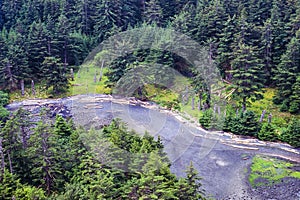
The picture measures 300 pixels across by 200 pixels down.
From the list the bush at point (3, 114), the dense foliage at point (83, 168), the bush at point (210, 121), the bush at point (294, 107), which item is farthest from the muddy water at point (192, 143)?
the dense foliage at point (83, 168)

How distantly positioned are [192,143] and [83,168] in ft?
39.9

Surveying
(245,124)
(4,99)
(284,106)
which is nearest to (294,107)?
(284,106)

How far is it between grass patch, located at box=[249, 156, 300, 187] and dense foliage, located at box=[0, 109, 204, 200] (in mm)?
7846

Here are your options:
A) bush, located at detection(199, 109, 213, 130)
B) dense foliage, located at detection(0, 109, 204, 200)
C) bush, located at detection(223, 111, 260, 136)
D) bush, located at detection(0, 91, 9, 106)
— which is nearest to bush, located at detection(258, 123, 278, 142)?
bush, located at detection(223, 111, 260, 136)

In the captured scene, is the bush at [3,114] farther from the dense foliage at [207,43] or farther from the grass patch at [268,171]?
the grass patch at [268,171]

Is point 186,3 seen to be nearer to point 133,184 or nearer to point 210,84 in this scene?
point 210,84

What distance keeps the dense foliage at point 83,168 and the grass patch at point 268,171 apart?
785 cm

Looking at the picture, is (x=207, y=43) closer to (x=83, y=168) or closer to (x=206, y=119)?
(x=206, y=119)

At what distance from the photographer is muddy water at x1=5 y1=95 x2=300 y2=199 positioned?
2694 cm

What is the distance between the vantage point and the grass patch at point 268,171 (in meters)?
26.8

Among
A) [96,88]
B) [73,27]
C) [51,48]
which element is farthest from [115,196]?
[73,27]

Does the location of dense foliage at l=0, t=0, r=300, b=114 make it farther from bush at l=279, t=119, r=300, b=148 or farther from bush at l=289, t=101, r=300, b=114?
bush at l=279, t=119, r=300, b=148

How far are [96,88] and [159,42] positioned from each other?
28.4 ft

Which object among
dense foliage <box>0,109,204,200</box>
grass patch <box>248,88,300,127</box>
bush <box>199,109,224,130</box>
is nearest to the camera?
dense foliage <box>0,109,204,200</box>
